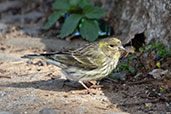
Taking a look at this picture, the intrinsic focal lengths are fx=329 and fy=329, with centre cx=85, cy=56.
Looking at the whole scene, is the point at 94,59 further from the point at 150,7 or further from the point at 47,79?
the point at 150,7

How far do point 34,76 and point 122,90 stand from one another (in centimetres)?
167

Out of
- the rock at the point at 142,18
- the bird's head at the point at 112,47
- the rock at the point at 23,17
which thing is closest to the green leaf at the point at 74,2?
the rock at the point at 142,18

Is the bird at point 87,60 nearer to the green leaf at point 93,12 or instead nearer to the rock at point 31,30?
the green leaf at point 93,12

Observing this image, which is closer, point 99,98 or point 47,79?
point 99,98

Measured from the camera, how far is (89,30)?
805 centimetres

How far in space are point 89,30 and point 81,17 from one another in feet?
1.44

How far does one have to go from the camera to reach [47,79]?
5.81 m

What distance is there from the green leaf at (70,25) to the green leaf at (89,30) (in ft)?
0.63

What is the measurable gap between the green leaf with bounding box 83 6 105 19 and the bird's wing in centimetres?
270

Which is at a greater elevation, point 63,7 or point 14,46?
point 63,7

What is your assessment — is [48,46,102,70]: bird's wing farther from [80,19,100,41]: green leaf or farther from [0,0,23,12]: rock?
[0,0,23,12]: rock

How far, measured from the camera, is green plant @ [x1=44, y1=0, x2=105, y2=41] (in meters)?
8.05

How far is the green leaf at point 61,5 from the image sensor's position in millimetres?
8445

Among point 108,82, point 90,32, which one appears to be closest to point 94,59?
point 108,82
